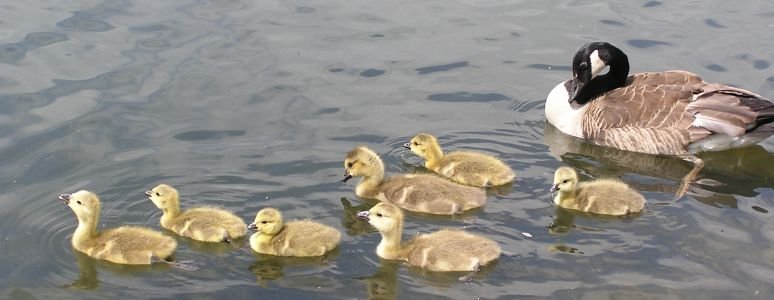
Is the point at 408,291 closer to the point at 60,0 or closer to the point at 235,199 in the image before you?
the point at 235,199

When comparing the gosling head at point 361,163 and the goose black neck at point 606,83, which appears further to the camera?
the goose black neck at point 606,83

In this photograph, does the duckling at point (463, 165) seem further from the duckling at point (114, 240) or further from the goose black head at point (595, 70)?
the duckling at point (114, 240)

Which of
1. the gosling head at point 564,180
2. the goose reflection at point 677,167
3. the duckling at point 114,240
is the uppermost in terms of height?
the gosling head at point 564,180

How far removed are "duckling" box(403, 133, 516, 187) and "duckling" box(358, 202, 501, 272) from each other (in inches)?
55.6

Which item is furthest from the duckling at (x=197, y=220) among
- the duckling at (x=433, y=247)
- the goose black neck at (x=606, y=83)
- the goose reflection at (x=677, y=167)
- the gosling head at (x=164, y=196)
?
the goose black neck at (x=606, y=83)

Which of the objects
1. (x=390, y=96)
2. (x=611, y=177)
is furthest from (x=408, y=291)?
(x=390, y=96)

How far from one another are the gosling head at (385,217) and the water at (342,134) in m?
0.32

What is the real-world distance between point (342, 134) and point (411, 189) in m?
1.84

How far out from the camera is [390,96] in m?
12.1

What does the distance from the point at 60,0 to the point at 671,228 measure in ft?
31.1

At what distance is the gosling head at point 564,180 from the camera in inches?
361

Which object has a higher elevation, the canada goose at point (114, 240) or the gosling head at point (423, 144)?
the gosling head at point (423, 144)

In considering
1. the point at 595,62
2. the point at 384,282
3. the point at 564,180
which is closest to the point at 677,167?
the point at 595,62

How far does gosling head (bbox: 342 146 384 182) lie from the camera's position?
9.60 m
